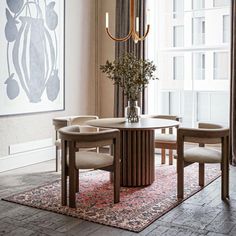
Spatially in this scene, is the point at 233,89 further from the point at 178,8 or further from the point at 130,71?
the point at 130,71

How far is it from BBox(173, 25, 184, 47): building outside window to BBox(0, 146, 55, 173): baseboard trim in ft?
8.84

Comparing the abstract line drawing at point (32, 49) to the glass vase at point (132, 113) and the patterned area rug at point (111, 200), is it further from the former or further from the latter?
the glass vase at point (132, 113)

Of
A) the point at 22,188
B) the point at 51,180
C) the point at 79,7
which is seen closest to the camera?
the point at 22,188

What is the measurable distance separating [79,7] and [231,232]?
4.64 meters

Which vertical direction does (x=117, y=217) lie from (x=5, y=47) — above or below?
below

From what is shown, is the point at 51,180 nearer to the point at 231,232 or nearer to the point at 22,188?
the point at 22,188

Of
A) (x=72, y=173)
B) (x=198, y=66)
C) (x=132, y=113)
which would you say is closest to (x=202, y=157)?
(x=132, y=113)

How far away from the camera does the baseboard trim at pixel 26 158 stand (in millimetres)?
5363

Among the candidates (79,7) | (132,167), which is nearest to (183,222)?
(132,167)

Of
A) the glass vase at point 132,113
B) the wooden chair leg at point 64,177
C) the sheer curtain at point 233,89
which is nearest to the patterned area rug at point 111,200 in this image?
the wooden chair leg at point 64,177

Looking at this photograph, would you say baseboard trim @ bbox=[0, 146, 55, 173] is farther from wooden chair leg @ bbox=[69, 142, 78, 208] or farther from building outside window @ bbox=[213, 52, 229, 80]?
building outside window @ bbox=[213, 52, 229, 80]

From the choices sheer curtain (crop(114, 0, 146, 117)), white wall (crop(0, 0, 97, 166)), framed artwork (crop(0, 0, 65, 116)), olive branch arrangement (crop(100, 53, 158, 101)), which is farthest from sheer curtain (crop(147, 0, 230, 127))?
olive branch arrangement (crop(100, 53, 158, 101))

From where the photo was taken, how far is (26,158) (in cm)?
568

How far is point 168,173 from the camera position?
518 centimetres
